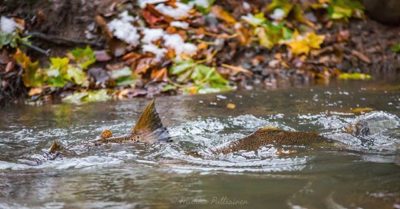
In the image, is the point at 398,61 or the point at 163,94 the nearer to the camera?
the point at 163,94

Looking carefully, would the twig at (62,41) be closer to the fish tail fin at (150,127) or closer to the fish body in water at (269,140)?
the fish tail fin at (150,127)

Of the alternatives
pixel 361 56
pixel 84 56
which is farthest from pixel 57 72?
pixel 361 56

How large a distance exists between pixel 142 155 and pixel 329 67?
4.44 metres

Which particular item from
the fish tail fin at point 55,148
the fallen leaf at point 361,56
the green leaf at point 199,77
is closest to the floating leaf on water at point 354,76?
the fallen leaf at point 361,56

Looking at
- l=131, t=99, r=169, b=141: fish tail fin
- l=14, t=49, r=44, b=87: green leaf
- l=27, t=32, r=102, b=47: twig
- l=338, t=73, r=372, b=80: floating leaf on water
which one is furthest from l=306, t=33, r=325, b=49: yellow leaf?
l=131, t=99, r=169, b=141: fish tail fin

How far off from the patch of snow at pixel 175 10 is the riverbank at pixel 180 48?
1 centimetres

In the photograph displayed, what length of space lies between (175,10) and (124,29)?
783 millimetres

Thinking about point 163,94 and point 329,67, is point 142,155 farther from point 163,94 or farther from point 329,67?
point 329,67

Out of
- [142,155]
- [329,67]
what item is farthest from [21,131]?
[329,67]

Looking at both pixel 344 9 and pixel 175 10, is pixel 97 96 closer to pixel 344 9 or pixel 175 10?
pixel 175 10

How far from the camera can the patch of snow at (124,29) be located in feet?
22.8

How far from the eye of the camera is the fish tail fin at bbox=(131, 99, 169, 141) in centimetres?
360

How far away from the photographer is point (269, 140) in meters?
3.41

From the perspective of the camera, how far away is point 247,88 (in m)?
6.46
